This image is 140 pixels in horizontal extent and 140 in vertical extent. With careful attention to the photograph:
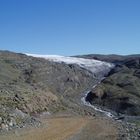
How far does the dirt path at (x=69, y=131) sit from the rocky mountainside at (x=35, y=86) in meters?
3.99

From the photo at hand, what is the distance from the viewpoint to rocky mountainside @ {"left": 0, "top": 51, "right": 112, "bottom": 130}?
75.0 m

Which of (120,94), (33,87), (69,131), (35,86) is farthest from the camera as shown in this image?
(120,94)

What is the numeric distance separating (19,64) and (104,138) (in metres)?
85.9

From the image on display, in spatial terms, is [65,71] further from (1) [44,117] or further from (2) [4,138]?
(2) [4,138]

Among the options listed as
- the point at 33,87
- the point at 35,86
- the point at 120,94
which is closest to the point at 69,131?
the point at 33,87

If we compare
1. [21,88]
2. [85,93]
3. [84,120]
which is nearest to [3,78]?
[21,88]

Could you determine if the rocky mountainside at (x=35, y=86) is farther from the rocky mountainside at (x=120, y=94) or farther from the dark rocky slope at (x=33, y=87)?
the rocky mountainside at (x=120, y=94)

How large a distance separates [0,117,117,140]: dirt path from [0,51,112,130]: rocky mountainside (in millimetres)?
3991

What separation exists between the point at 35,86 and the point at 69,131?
1587 inches

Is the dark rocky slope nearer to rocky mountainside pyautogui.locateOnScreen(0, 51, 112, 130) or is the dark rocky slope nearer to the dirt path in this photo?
rocky mountainside pyautogui.locateOnScreen(0, 51, 112, 130)

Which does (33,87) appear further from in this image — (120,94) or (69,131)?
(69,131)

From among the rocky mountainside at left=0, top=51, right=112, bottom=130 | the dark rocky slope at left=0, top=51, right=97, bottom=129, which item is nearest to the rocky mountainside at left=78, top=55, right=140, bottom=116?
the rocky mountainside at left=0, top=51, right=112, bottom=130

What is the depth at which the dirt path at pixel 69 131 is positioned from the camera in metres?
56.7

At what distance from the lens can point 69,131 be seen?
209 ft
